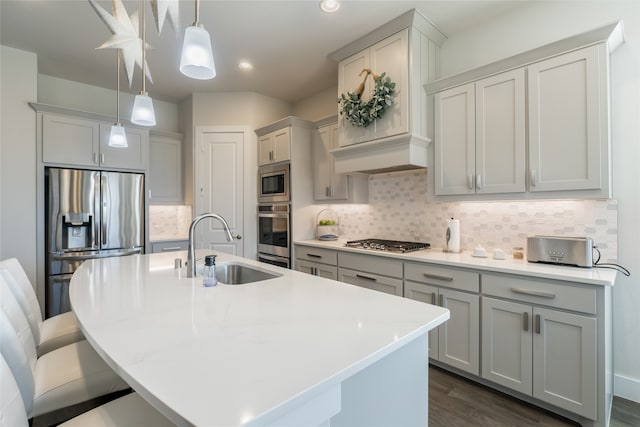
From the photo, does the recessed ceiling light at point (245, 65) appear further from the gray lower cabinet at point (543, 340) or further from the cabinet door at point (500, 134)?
the gray lower cabinet at point (543, 340)

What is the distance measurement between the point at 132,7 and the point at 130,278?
6.81 ft

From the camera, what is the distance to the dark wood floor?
1.79 meters

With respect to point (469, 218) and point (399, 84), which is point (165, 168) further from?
point (469, 218)

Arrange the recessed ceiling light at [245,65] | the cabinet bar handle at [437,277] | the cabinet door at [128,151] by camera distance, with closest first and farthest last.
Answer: the cabinet bar handle at [437,277] → the recessed ceiling light at [245,65] → the cabinet door at [128,151]

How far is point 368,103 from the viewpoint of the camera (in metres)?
2.67

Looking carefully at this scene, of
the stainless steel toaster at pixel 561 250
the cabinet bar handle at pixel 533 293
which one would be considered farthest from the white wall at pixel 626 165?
the cabinet bar handle at pixel 533 293

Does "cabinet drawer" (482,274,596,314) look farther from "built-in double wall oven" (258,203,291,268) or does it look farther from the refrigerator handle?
the refrigerator handle

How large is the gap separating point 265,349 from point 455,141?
226 cm

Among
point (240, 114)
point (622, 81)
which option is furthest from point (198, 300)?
point (240, 114)

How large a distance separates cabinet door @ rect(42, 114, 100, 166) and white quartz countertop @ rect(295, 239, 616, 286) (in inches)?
125

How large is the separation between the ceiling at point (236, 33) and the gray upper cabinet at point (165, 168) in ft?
2.38

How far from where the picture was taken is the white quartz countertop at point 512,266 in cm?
167

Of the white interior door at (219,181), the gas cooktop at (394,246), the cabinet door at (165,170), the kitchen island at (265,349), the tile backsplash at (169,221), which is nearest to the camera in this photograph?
the kitchen island at (265,349)

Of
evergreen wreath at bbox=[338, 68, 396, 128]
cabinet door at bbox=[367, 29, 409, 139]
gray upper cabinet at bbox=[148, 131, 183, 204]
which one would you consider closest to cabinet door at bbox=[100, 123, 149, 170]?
gray upper cabinet at bbox=[148, 131, 183, 204]
